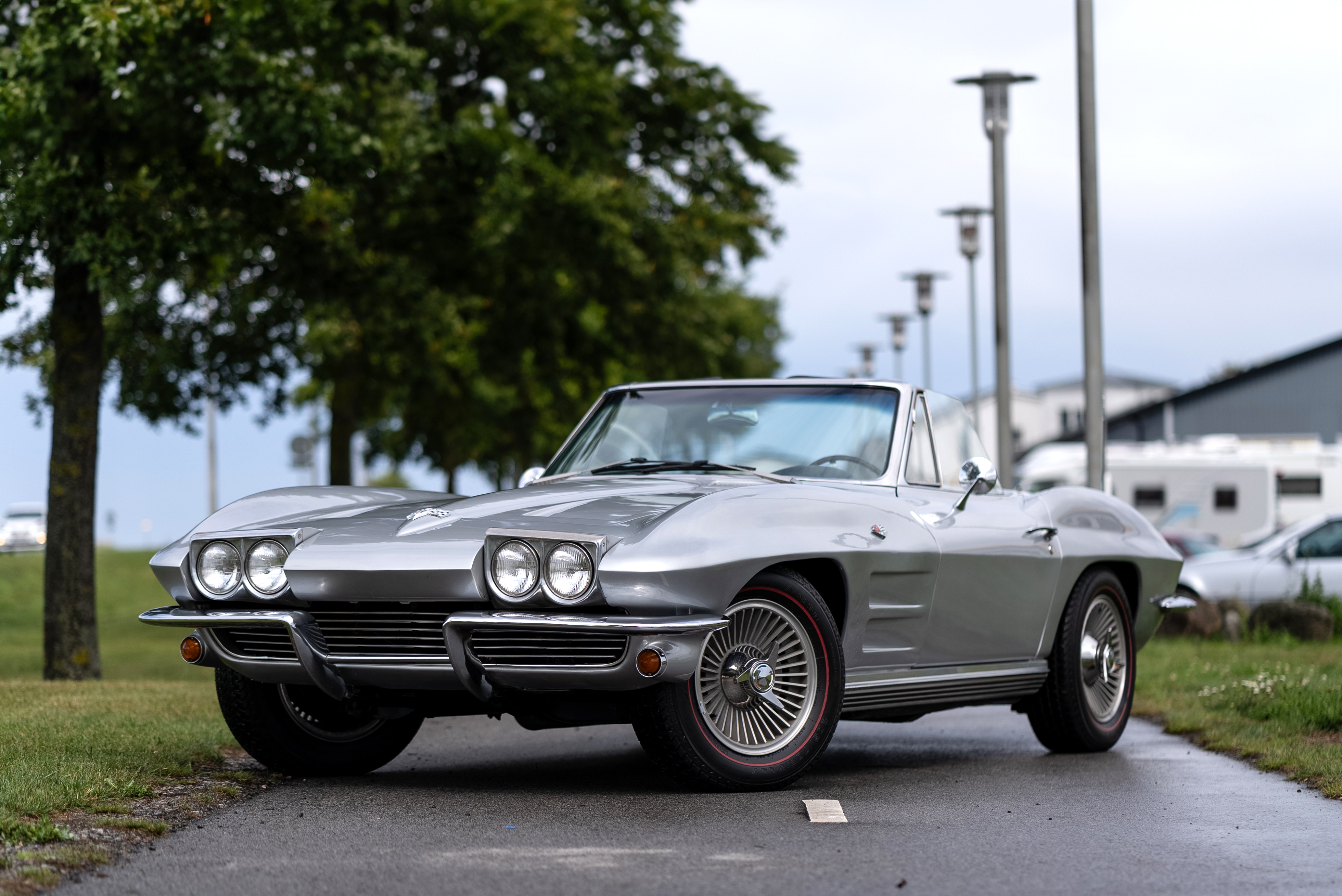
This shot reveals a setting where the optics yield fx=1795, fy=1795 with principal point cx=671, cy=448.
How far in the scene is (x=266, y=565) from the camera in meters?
6.52

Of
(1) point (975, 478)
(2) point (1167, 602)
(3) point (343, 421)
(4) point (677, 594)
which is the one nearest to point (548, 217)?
(3) point (343, 421)

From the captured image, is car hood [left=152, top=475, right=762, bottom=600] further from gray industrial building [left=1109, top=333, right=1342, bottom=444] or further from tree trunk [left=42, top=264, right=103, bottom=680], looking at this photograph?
gray industrial building [left=1109, top=333, right=1342, bottom=444]

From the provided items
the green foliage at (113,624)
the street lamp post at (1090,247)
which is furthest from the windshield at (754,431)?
the street lamp post at (1090,247)

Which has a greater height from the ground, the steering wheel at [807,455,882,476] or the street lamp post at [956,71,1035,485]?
the street lamp post at [956,71,1035,485]

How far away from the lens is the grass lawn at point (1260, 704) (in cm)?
769

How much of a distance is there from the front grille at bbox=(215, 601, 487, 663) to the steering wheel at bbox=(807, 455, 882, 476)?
6.46ft

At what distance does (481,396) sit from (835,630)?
1079 inches

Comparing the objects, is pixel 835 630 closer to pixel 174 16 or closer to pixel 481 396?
pixel 174 16

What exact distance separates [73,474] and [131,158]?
99.3 inches

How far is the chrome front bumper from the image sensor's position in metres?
5.82

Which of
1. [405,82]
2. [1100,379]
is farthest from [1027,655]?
[405,82]

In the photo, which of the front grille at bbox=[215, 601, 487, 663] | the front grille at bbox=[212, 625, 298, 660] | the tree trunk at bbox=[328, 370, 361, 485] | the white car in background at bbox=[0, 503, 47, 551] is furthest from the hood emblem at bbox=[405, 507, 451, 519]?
the white car in background at bbox=[0, 503, 47, 551]

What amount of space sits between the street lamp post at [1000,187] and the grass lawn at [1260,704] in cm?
560

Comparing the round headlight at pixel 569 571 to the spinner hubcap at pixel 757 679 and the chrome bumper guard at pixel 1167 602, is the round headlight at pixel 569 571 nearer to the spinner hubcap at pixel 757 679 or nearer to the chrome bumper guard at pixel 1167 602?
the spinner hubcap at pixel 757 679
